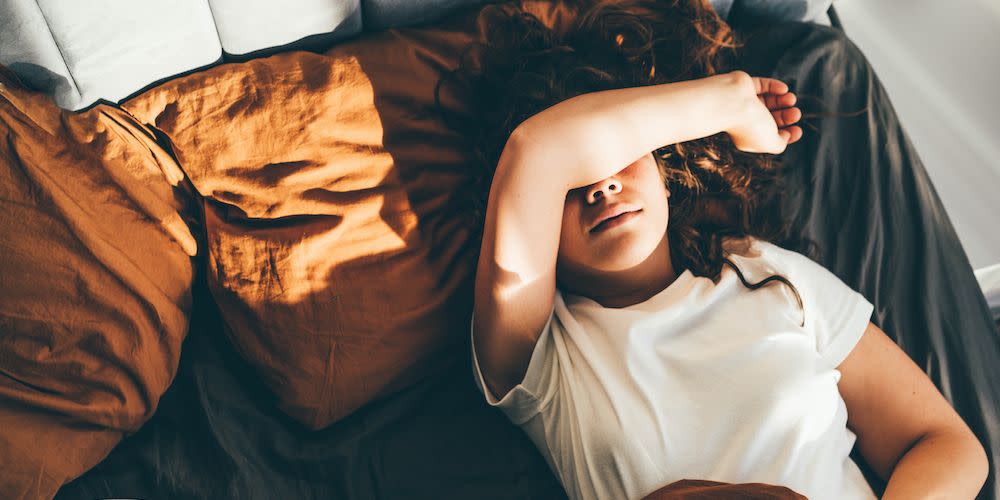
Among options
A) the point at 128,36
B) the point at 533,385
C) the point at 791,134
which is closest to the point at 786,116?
the point at 791,134

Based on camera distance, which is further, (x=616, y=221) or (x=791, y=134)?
(x=791, y=134)

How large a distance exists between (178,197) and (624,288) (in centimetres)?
65

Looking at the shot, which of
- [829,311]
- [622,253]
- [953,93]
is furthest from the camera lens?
[953,93]

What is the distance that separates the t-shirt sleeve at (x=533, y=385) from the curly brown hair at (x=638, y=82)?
8.0 inches

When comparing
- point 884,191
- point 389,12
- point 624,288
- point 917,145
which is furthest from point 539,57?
point 917,145

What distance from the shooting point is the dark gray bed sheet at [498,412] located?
33.6 inches

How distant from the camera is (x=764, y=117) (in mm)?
1013

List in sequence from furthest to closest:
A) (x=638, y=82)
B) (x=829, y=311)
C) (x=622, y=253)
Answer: (x=638, y=82), (x=829, y=311), (x=622, y=253)

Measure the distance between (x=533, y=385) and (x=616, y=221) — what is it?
25 cm

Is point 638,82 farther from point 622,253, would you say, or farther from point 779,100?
point 622,253

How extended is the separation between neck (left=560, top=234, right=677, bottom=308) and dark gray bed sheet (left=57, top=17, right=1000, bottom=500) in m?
0.21

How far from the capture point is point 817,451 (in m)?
0.86

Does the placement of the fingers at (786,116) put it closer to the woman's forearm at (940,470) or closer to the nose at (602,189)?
the nose at (602,189)

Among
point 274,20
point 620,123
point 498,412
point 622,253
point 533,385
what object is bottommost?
point 498,412
